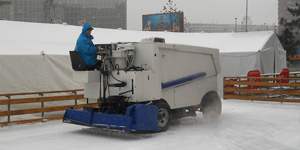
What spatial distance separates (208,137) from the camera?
841cm

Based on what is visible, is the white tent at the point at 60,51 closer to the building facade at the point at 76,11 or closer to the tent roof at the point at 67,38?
the tent roof at the point at 67,38

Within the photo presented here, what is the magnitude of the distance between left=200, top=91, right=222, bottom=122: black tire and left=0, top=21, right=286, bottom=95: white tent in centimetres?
481

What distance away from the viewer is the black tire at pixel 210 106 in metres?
10.7

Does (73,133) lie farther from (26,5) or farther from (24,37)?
(26,5)

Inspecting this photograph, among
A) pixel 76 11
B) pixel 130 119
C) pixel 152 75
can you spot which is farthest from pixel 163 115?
pixel 76 11

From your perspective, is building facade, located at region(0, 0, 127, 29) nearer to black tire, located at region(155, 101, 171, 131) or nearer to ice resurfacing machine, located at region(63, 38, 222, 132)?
ice resurfacing machine, located at region(63, 38, 222, 132)

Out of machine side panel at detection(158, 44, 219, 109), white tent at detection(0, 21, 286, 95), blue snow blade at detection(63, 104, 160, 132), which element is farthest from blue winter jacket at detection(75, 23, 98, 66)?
white tent at detection(0, 21, 286, 95)

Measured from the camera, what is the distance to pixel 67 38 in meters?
16.1

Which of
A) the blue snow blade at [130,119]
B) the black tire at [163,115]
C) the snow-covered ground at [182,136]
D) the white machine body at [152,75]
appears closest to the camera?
the snow-covered ground at [182,136]

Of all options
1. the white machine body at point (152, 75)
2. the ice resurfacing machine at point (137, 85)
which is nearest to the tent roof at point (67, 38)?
the ice resurfacing machine at point (137, 85)

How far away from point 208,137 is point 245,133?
39.5 inches

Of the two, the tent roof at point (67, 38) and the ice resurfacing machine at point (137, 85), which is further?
the tent roof at point (67, 38)

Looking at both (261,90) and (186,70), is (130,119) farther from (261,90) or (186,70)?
(261,90)

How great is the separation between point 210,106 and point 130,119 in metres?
3.33
